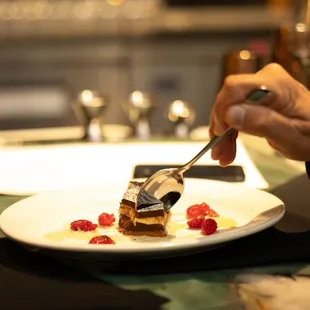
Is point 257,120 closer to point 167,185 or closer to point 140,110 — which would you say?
point 167,185

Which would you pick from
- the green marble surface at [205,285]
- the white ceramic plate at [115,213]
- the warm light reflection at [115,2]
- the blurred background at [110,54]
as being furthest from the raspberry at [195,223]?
the warm light reflection at [115,2]

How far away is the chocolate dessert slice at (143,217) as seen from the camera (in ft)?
2.18

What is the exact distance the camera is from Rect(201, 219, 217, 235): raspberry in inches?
26.0

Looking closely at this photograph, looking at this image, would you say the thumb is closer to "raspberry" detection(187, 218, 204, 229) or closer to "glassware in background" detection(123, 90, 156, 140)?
"raspberry" detection(187, 218, 204, 229)

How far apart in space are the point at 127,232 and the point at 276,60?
2.16 feet

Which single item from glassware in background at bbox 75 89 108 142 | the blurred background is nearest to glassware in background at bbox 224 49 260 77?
glassware in background at bbox 75 89 108 142

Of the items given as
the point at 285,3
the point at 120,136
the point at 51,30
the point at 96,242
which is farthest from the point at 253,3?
the point at 96,242

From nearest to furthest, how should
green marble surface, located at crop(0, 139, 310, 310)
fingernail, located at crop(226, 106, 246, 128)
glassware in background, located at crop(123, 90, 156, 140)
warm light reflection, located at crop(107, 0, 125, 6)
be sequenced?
green marble surface, located at crop(0, 139, 310, 310) < fingernail, located at crop(226, 106, 246, 128) < glassware in background, located at crop(123, 90, 156, 140) < warm light reflection, located at crop(107, 0, 125, 6)

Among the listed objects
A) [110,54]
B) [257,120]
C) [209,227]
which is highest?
[257,120]

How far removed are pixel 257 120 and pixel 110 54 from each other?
77.6 inches

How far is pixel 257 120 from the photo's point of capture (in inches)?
24.7

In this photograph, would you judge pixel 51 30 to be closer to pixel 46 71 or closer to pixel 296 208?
pixel 46 71

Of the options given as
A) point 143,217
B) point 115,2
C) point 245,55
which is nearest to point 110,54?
point 115,2

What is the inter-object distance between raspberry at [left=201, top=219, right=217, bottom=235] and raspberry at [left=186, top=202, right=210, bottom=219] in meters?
0.06
